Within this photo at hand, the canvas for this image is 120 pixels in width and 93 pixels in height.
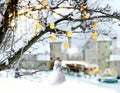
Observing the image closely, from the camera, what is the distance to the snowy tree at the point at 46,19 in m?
2.44

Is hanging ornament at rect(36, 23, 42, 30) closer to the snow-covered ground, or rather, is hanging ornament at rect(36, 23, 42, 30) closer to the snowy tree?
the snowy tree

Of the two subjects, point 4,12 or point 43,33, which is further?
point 43,33

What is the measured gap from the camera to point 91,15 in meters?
2.50

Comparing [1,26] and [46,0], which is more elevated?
[46,0]

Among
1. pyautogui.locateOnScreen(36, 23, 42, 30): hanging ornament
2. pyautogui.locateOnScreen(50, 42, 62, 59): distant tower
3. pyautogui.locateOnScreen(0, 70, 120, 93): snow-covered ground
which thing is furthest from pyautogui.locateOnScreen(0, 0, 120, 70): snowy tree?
pyautogui.locateOnScreen(0, 70, 120, 93): snow-covered ground

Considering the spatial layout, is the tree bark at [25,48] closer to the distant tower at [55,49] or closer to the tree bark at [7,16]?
the tree bark at [7,16]

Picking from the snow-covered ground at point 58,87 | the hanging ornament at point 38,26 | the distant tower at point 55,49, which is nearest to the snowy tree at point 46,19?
the hanging ornament at point 38,26

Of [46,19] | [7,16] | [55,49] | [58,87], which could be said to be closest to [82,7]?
[46,19]

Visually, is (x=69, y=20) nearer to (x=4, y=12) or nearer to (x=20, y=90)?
(x=4, y=12)

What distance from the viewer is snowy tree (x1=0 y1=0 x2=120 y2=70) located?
244cm

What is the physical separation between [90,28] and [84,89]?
65.2 inches

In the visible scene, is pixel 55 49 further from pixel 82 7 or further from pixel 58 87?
pixel 58 87

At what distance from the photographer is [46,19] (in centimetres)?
257

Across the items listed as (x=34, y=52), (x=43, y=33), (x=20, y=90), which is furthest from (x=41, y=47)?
(x=20, y=90)
